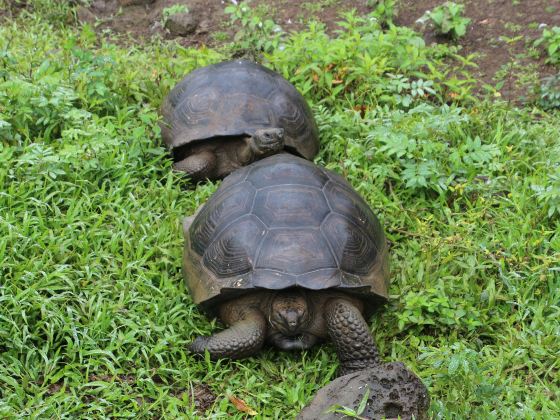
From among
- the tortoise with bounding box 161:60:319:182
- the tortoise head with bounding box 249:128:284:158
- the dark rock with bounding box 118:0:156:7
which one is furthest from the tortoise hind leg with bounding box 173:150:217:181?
the dark rock with bounding box 118:0:156:7

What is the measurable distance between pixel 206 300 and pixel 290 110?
200 cm

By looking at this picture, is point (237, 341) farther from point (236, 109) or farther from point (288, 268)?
point (236, 109)

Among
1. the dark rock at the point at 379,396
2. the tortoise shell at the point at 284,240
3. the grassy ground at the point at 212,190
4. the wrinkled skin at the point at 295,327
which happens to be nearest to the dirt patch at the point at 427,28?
the grassy ground at the point at 212,190

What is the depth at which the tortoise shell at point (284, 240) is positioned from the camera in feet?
12.9

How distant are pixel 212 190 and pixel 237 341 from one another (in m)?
1.59

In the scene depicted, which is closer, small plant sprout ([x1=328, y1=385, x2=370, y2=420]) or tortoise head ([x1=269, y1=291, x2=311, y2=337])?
small plant sprout ([x1=328, y1=385, x2=370, y2=420])

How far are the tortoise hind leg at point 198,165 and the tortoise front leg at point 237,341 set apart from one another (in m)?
1.66

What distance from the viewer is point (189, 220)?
15.5 feet

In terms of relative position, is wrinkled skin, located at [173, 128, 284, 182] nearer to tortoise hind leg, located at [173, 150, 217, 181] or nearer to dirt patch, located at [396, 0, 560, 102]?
tortoise hind leg, located at [173, 150, 217, 181]

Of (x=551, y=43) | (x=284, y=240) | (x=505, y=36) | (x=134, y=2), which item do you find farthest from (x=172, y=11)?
(x=284, y=240)

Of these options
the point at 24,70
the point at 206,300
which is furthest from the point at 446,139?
Result: the point at 24,70

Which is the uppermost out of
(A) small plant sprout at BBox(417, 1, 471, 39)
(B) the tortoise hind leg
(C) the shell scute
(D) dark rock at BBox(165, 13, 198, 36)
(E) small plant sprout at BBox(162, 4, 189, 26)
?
(C) the shell scute

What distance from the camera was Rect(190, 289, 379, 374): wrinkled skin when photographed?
395 cm

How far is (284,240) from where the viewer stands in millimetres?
3998
